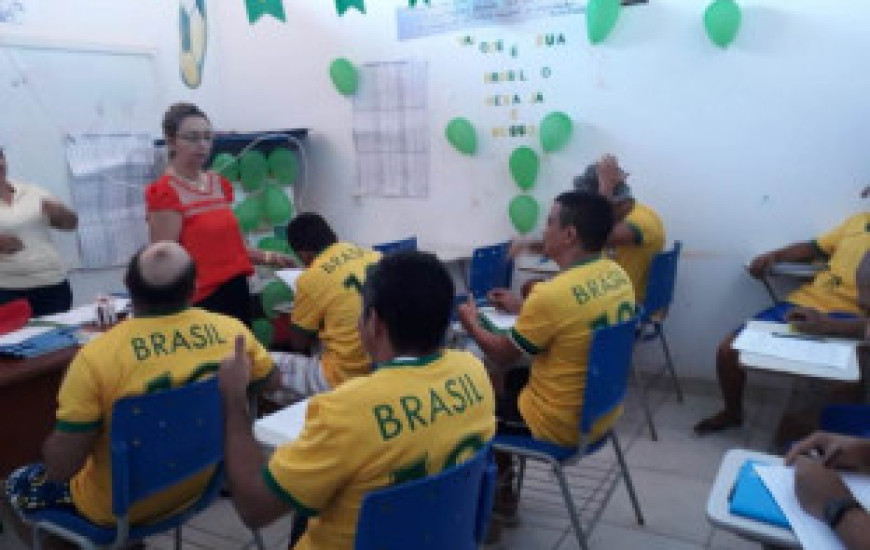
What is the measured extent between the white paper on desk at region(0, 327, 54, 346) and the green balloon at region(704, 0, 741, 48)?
10.7 ft

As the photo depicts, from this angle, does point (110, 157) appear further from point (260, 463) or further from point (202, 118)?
point (260, 463)

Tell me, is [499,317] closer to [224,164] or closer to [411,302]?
[411,302]

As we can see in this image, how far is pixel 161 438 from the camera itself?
62.7 inches

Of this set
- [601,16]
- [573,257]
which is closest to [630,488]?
[573,257]

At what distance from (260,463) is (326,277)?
118cm

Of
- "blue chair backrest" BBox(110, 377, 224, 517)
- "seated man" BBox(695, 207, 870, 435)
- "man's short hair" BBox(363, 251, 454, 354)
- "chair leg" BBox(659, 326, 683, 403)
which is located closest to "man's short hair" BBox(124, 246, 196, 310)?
"blue chair backrest" BBox(110, 377, 224, 517)

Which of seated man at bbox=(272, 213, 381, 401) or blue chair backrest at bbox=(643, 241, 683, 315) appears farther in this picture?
blue chair backrest at bbox=(643, 241, 683, 315)

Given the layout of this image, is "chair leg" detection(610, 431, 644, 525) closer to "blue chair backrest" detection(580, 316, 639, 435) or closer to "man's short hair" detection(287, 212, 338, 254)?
"blue chair backrest" detection(580, 316, 639, 435)

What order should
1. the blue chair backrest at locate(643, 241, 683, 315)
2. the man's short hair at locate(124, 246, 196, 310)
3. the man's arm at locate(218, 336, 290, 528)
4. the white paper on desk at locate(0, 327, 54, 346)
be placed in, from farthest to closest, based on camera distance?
1. the blue chair backrest at locate(643, 241, 683, 315)
2. the white paper on desk at locate(0, 327, 54, 346)
3. the man's short hair at locate(124, 246, 196, 310)
4. the man's arm at locate(218, 336, 290, 528)

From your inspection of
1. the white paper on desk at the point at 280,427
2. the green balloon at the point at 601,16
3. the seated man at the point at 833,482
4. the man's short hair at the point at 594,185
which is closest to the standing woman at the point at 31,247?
the white paper on desk at the point at 280,427

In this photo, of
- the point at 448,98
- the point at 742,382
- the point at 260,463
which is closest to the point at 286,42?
the point at 448,98

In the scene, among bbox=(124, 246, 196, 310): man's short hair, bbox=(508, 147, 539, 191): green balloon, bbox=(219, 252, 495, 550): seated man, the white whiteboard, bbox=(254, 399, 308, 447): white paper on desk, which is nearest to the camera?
bbox=(219, 252, 495, 550): seated man

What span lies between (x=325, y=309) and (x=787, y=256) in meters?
2.37

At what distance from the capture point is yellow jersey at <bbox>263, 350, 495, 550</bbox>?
109 cm
